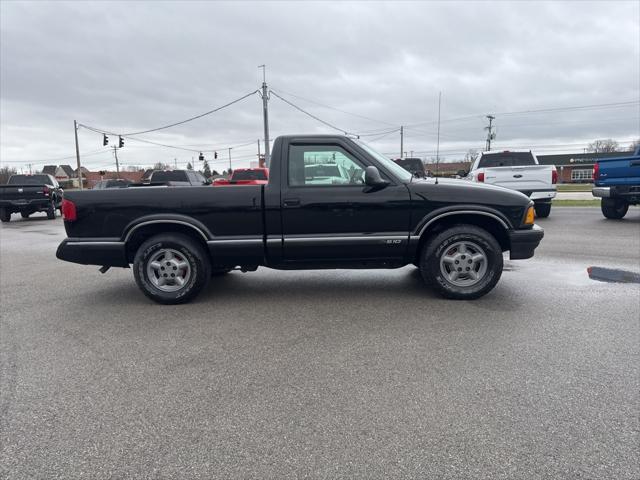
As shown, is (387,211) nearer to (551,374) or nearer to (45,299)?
(551,374)

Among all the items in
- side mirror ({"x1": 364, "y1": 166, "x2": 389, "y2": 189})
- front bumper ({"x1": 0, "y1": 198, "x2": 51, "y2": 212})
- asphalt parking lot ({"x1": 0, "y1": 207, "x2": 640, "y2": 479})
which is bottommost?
asphalt parking lot ({"x1": 0, "y1": 207, "x2": 640, "y2": 479})

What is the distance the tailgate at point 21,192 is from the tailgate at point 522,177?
15806 mm

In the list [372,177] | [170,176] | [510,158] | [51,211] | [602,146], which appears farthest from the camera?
[602,146]

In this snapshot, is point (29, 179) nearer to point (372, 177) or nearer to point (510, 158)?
point (510, 158)

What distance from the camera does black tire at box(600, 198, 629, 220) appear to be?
11.8 m

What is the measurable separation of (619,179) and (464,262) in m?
8.64

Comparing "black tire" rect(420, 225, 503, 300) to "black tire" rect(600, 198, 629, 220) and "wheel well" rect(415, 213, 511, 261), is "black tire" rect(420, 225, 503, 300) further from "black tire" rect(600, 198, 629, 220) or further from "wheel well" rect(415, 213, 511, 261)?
"black tire" rect(600, 198, 629, 220)

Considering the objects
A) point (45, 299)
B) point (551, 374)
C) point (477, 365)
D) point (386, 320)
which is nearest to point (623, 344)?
point (551, 374)

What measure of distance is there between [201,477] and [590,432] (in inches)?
82.8

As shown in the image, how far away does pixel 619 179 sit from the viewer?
424 inches

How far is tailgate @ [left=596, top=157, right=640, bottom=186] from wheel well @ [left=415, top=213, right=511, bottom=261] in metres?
8.06

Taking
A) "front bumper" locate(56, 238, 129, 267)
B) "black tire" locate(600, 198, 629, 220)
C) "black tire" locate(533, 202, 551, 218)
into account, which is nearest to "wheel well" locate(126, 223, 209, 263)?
"front bumper" locate(56, 238, 129, 267)

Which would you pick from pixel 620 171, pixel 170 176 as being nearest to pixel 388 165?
pixel 620 171

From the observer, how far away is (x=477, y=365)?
3.20 metres
